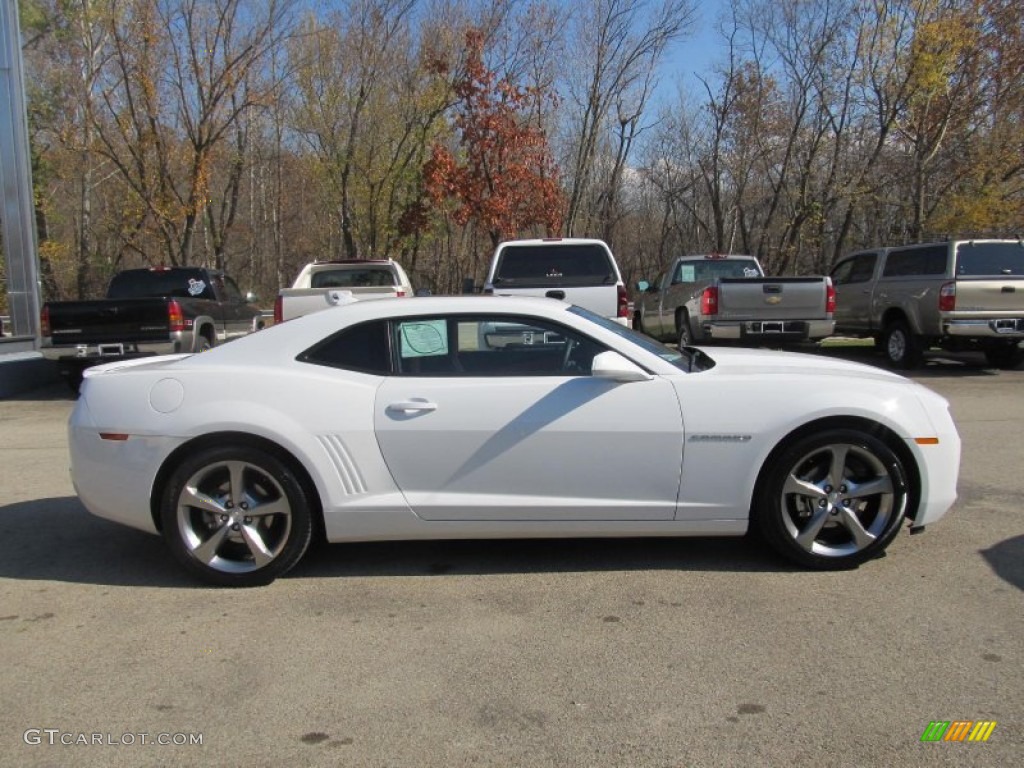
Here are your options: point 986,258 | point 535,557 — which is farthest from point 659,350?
point 986,258

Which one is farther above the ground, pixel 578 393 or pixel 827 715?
pixel 578 393

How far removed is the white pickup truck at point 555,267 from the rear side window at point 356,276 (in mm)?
3243

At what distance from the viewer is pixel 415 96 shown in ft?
81.4

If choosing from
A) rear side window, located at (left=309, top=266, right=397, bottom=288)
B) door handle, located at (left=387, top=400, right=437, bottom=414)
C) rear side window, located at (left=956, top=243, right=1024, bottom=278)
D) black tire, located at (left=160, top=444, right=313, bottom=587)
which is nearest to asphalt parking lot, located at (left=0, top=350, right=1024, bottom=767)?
black tire, located at (left=160, top=444, right=313, bottom=587)

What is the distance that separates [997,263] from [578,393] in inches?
402

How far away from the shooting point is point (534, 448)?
4.14 metres

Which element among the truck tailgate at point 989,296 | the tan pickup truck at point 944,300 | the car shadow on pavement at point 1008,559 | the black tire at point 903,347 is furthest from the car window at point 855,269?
the car shadow on pavement at point 1008,559

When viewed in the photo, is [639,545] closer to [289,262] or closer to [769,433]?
[769,433]

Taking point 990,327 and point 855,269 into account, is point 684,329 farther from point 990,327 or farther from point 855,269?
point 990,327

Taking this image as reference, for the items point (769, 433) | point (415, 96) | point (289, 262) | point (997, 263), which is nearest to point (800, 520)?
point (769, 433)

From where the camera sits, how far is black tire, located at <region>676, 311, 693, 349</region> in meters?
14.0

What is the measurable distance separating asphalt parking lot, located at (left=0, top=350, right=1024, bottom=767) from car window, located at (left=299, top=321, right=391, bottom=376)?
113 centimetres

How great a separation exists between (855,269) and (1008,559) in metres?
11.1

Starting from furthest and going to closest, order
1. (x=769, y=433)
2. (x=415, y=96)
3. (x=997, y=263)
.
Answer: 1. (x=415, y=96)
2. (x=997, y=263)
3. (x=769, y=433)
